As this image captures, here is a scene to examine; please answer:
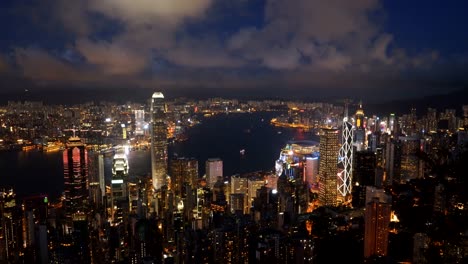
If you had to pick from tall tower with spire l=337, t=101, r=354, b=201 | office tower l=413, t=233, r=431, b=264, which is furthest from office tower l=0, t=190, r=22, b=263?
tall tower with spire l=337, t=101, r=354, b=201

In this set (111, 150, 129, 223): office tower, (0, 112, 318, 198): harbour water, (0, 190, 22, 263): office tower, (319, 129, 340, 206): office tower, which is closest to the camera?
(0, 190, 22, 263): office tower

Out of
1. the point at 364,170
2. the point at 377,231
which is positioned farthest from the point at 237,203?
the point at 364,170

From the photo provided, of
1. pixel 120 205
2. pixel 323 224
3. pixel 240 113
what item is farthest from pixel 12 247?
pixel 240 113

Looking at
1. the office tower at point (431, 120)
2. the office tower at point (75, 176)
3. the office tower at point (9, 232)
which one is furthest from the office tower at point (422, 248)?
the office tower at point (431, 120)

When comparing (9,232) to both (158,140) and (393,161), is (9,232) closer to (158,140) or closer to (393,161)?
(158,140)

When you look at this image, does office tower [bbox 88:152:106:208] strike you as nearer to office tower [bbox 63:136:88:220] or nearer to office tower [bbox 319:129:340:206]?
office tower [bbox 63:136:88:220]

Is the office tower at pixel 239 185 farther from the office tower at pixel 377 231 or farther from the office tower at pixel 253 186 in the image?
the office tower at pixel 377 231
